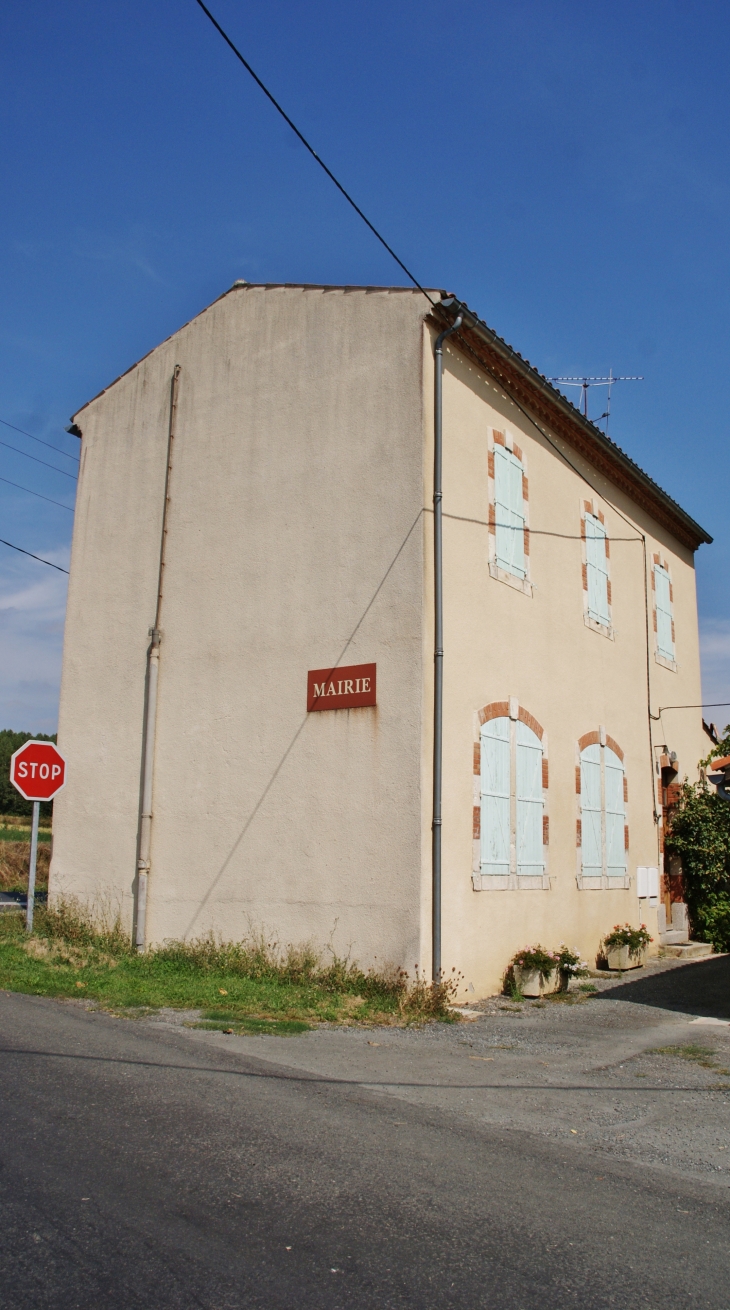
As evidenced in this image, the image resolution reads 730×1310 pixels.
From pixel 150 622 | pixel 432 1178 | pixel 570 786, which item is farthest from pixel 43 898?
pixel 432 1178

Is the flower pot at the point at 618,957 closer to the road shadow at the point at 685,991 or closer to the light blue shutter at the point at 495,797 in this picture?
the road shadow at the point at 685,991

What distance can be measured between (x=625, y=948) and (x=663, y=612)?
19.8 feet

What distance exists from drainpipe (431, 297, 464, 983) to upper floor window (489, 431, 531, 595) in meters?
1.24

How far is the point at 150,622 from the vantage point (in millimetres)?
12477

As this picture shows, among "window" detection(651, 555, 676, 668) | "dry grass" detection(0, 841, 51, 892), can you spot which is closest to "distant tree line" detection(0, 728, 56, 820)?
"dry grass" detection(0, 841, 51, 892)

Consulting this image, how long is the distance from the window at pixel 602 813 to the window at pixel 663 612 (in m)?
2.88

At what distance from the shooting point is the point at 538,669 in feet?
39.5

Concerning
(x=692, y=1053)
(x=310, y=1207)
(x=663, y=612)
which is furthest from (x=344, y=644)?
(x=663, y=612)

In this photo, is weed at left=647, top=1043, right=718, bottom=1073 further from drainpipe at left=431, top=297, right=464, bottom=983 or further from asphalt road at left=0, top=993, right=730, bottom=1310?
asphalt road at left=0, top=993, right=730, bottom=1310

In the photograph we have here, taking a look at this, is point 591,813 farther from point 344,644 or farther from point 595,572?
point 344,644

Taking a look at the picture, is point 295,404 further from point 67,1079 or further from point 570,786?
point 67,1079

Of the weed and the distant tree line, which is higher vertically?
the distant tree line

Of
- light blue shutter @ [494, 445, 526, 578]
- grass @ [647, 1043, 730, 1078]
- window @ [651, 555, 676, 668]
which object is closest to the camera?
grass @ [647, 1043, 730, 1078]

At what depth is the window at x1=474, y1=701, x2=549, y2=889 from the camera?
10.5 meters
